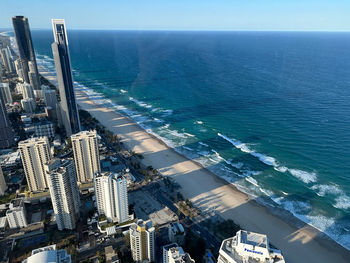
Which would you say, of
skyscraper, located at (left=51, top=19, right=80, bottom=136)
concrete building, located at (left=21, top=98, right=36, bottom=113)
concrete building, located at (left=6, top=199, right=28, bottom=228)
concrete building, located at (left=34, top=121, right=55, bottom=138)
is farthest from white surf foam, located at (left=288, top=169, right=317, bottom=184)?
concrete building, located at (left=21, top=98, right=36, bottom=113)

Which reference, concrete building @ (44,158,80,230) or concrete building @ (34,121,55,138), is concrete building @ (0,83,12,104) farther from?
concrete building @ (44,158,80,230)

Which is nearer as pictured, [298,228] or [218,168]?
[298,228]

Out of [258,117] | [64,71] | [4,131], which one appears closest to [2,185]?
[4,131]

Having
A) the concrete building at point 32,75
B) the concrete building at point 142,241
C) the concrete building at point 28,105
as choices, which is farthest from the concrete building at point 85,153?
the concrete building at point 32,75

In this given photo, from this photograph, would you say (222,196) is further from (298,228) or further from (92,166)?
(92,166)

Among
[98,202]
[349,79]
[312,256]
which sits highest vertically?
[349,79]

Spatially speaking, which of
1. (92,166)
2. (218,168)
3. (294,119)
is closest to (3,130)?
(92,166)

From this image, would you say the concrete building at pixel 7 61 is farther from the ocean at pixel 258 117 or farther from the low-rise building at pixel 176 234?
the low-rise building at pixel 176 234

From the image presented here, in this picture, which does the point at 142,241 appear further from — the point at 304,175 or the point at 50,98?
the point at 50,98
